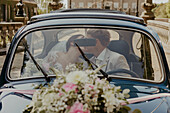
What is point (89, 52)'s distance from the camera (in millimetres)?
3398

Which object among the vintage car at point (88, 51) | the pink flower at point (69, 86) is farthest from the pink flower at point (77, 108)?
the vintage car at point (88, 51)

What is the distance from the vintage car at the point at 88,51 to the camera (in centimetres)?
326

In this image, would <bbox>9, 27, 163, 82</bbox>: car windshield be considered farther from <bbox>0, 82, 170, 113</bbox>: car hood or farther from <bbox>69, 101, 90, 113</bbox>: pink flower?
<bbox>69, 101, 90, 113</bbox>: pink flower

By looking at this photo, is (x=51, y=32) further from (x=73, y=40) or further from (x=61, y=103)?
(x=61, y=103)

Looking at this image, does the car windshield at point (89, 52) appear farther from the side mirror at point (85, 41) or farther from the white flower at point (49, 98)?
the white flower at point (49, 98)

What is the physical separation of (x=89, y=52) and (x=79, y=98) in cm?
137

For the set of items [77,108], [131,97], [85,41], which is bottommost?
[131,97]

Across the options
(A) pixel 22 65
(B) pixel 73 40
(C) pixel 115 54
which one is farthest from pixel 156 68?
(A) pixel 22 65

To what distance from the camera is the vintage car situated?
128 inches

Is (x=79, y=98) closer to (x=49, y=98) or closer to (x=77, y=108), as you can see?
(x=77, y=108)

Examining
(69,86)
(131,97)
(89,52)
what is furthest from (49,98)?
(89,52)

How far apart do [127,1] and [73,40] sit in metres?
74.5

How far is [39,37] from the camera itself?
3.52 meters

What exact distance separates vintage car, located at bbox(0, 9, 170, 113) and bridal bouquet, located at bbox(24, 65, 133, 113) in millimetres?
921
